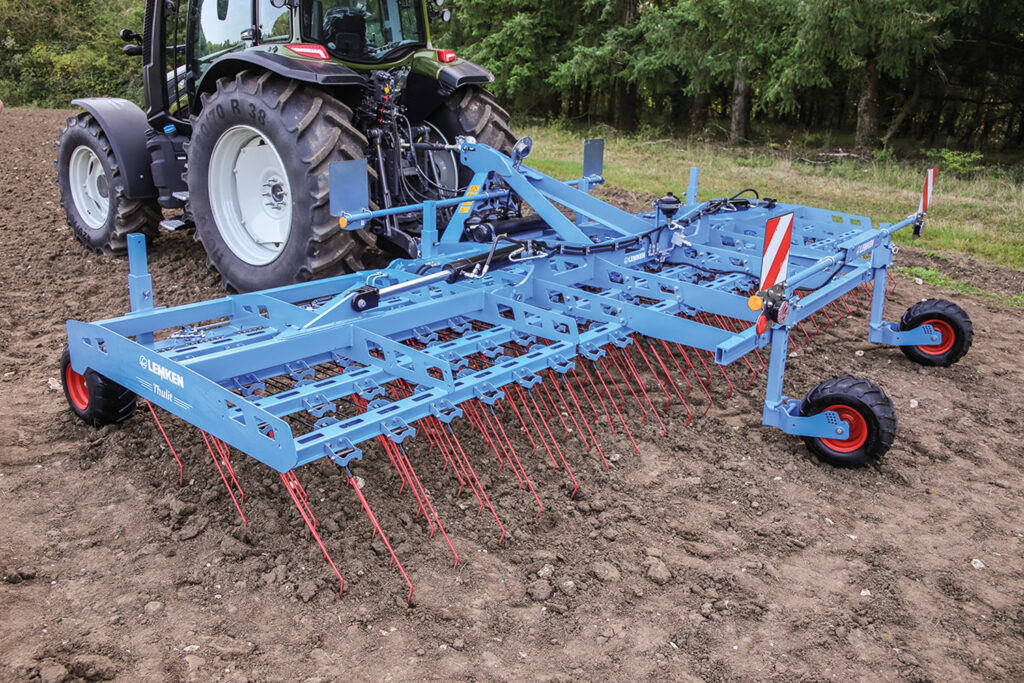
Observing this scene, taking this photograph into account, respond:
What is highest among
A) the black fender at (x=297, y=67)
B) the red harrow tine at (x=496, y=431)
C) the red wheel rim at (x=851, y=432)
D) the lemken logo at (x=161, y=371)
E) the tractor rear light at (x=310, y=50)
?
the tractor rear light at (x=310, y=50)

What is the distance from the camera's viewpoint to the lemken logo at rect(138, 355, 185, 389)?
2.54 meters

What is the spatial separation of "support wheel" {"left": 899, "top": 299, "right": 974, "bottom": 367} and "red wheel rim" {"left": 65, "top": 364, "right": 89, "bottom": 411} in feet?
13.8

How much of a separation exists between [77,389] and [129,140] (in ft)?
9.02

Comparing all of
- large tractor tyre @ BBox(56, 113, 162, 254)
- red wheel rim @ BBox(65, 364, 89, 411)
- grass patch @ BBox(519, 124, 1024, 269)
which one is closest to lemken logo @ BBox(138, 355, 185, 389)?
→ red wheel rim @ BBox(65, 364, 89, 411)

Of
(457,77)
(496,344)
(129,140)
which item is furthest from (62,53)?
(496,344)

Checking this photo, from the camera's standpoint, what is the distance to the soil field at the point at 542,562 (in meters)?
2.22

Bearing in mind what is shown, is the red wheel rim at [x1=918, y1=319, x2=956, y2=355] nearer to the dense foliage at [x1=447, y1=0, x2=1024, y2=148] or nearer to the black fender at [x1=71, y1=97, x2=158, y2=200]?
the black fender at [x1=71, y1=97, x2=158, y2=200]

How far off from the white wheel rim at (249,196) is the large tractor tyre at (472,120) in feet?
4.11

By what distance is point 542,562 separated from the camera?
105 inches

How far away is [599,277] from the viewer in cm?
399

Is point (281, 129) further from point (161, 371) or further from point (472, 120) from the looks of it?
point (161, 371)

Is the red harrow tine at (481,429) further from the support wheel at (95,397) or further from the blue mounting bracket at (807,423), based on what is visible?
the support wheel at (95,397)

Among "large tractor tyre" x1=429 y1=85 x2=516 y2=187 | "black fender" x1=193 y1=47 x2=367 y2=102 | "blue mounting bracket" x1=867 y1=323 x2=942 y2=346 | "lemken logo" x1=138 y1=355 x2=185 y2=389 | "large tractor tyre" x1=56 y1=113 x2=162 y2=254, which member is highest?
"black fender" x1=193 y1=47 x2=367 y2=102

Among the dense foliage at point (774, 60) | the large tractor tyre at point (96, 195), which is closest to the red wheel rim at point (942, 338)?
the large tractor tyre at point (96, 195)
